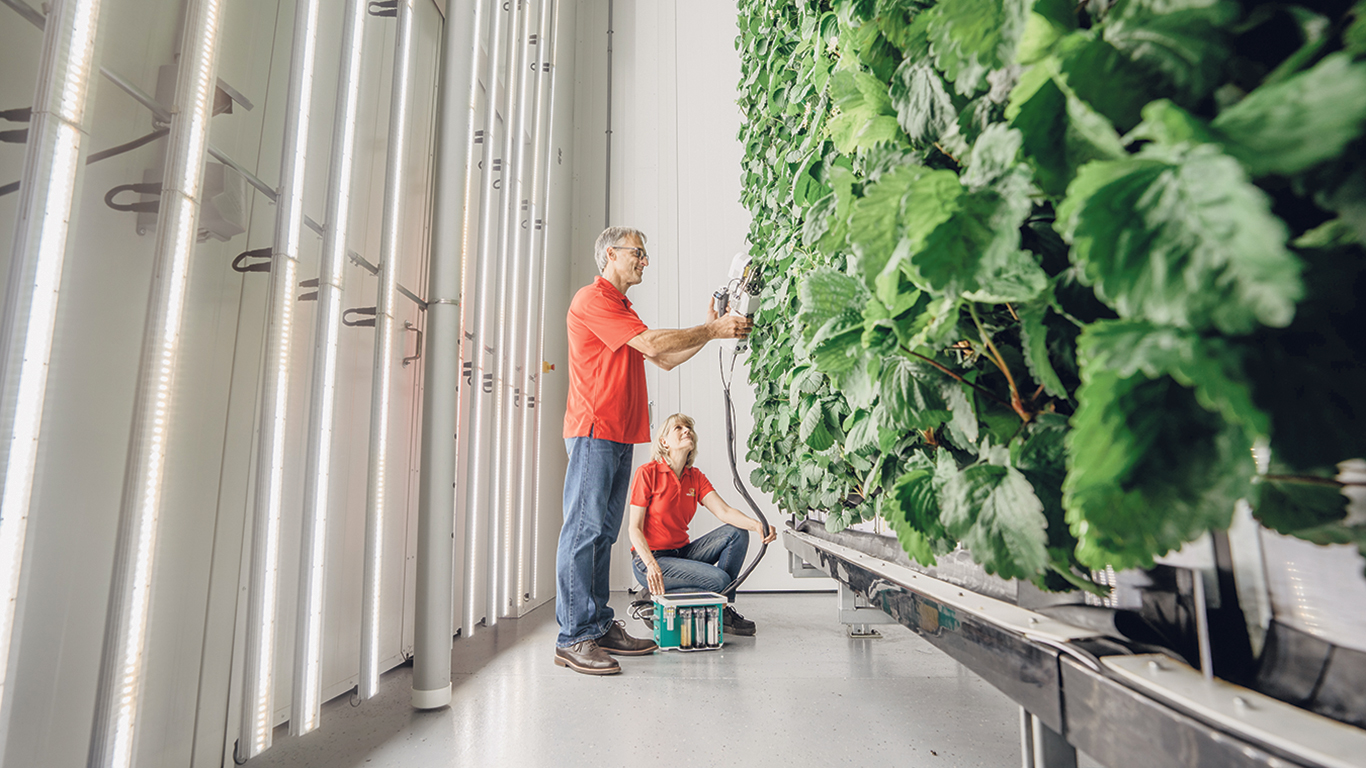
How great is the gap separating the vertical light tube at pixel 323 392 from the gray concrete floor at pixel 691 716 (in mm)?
238

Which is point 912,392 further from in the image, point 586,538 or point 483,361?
point 483,361

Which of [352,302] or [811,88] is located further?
[352,302]

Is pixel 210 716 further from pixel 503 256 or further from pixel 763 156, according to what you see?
pixel 763 156

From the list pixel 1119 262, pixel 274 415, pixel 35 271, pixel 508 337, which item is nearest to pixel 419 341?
pixel 508 337

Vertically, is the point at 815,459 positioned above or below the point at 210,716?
above

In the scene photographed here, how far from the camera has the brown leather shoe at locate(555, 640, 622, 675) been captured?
85.6 inches

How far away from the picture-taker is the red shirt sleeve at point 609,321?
2424 millimetres

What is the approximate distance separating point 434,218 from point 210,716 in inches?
56.6

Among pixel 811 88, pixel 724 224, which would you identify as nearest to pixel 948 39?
pixel 811 88

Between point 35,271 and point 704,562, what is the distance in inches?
114

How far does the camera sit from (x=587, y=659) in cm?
221

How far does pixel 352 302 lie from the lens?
2.01 metres

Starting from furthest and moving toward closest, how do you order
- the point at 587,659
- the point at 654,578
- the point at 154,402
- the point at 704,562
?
the point at 704,562, the point at 654,578, the point at 587,659, the point at 154,402

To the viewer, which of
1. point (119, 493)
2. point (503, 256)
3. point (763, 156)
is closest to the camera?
point (119, 493)
